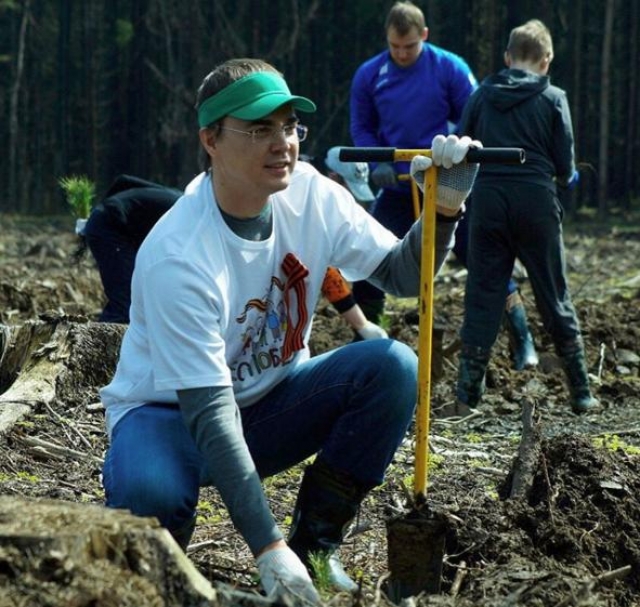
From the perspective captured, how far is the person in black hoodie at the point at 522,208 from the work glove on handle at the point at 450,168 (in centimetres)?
272

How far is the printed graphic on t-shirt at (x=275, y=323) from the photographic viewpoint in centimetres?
364

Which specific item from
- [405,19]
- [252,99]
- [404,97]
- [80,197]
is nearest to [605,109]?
[404,97]

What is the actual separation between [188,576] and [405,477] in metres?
2.28

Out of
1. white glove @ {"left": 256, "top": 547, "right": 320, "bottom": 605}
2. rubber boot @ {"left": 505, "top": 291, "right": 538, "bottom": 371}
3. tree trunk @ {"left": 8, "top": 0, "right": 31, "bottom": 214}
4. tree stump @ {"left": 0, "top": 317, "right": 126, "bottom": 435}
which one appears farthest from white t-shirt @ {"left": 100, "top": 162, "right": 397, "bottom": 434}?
tree trunk @ {"left": 8, "top": 0, "right": 31, "bottom": 214}

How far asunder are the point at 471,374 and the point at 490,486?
161 cm

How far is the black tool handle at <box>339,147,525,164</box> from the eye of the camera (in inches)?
139

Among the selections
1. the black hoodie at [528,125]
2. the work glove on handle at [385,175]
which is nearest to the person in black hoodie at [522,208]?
the black hoodie at [528,125]

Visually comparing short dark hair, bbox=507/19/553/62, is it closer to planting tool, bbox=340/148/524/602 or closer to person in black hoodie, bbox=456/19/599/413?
person in black hoodie, bbox=456/19/599/413

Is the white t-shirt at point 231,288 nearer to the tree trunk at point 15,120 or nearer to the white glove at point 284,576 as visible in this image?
the white glove at point 284,576

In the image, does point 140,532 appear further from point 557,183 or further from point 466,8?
point 466,8

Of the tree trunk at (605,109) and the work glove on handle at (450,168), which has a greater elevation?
the work glove on handle at (450,168)

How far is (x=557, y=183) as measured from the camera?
6.64 m

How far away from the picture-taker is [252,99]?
11.4 ft

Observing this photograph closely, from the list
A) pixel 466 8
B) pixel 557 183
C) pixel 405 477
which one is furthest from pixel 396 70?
pixel 466 8
